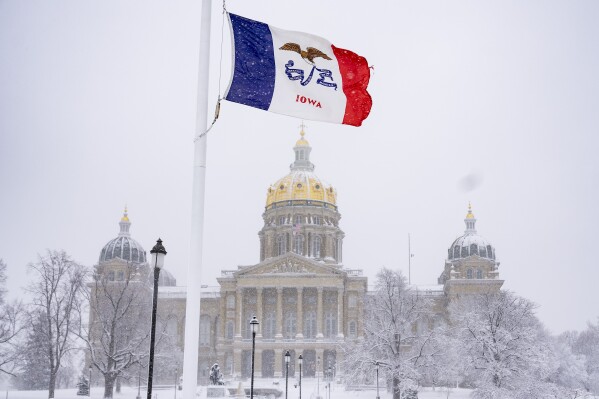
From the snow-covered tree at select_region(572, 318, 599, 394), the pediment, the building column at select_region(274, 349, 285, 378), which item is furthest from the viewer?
the pediment

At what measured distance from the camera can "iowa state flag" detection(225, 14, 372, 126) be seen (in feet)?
44.4

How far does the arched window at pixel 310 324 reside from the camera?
321 ft

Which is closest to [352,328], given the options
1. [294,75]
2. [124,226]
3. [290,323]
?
[290,323]

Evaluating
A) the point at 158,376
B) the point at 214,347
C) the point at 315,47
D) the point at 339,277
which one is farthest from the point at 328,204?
the point at 315,47

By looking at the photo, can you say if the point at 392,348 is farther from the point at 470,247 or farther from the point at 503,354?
the point at 470,247

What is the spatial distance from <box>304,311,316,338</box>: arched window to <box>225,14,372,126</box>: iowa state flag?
85.3 meters

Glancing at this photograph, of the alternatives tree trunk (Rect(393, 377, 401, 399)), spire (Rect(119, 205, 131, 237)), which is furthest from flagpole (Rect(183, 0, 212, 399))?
spire (Rect(119, 205, 131, 237))

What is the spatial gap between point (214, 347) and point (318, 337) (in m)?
17.9

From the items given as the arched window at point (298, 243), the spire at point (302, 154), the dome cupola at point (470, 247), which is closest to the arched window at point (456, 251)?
the dome cupola at point (470, 247)

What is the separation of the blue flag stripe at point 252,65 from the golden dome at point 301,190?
310ft

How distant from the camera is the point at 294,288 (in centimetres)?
9844

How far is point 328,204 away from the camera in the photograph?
11012cm

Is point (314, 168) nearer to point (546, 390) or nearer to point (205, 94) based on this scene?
point (546, 390)

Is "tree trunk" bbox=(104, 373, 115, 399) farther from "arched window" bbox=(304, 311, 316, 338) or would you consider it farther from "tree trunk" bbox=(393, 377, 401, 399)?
"arched window" bbox=(304, 311, 316, 338)
